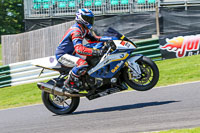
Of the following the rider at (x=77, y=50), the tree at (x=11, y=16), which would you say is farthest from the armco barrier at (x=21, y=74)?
the tree at (x=11, y=16)

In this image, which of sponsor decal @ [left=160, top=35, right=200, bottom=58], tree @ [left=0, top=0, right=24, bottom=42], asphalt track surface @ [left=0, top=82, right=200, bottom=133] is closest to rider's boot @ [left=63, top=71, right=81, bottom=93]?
asphalt track surface @ [left=0, top=82, right=200, bottom=133]

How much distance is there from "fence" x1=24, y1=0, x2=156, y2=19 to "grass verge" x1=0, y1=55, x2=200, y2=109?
6.57 metres

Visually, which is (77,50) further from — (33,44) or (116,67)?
(33,44)

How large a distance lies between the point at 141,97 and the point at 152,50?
7003 millimetres

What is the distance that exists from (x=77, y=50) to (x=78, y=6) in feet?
46.0

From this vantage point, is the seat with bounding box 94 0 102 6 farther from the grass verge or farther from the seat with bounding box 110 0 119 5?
the grass verge

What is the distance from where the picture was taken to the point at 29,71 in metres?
15.3

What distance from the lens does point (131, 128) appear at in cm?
574

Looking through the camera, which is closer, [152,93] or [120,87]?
[120,87]

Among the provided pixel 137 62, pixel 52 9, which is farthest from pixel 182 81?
pixel 52 9

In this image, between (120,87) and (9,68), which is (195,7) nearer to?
(9,68)

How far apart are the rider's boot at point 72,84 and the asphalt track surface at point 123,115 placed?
19.6 inches

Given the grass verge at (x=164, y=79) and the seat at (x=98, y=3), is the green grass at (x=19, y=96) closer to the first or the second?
the grass verge at (x=164, y=79)

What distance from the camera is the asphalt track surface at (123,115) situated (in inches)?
231
